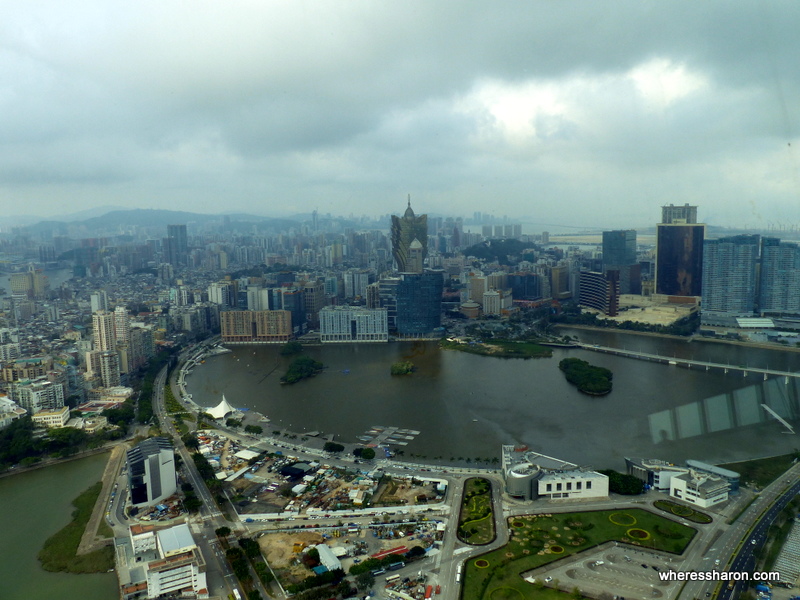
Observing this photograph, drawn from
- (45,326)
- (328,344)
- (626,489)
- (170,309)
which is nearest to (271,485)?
(626,489)

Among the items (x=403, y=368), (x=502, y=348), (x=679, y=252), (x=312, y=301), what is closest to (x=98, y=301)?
(x=312, y=301)

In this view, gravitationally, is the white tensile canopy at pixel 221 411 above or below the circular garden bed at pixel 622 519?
above

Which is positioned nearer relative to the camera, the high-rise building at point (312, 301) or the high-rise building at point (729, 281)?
the high-rise building at point (729, 281)

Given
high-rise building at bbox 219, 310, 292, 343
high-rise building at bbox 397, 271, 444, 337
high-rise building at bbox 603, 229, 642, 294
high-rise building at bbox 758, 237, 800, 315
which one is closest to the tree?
high-rise building at bbox 397, 271, 444, 337

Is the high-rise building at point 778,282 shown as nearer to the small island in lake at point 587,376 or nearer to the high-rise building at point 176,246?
the small island in lake at point 587,376

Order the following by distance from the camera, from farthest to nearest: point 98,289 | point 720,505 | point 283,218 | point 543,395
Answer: point 283,218
point 98,289
point 543,395
point 720,505

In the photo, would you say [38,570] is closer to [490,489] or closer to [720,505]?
[490,489]

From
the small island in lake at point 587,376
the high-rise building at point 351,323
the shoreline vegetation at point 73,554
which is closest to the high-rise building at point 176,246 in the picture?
the high-rise building at point 351,323
